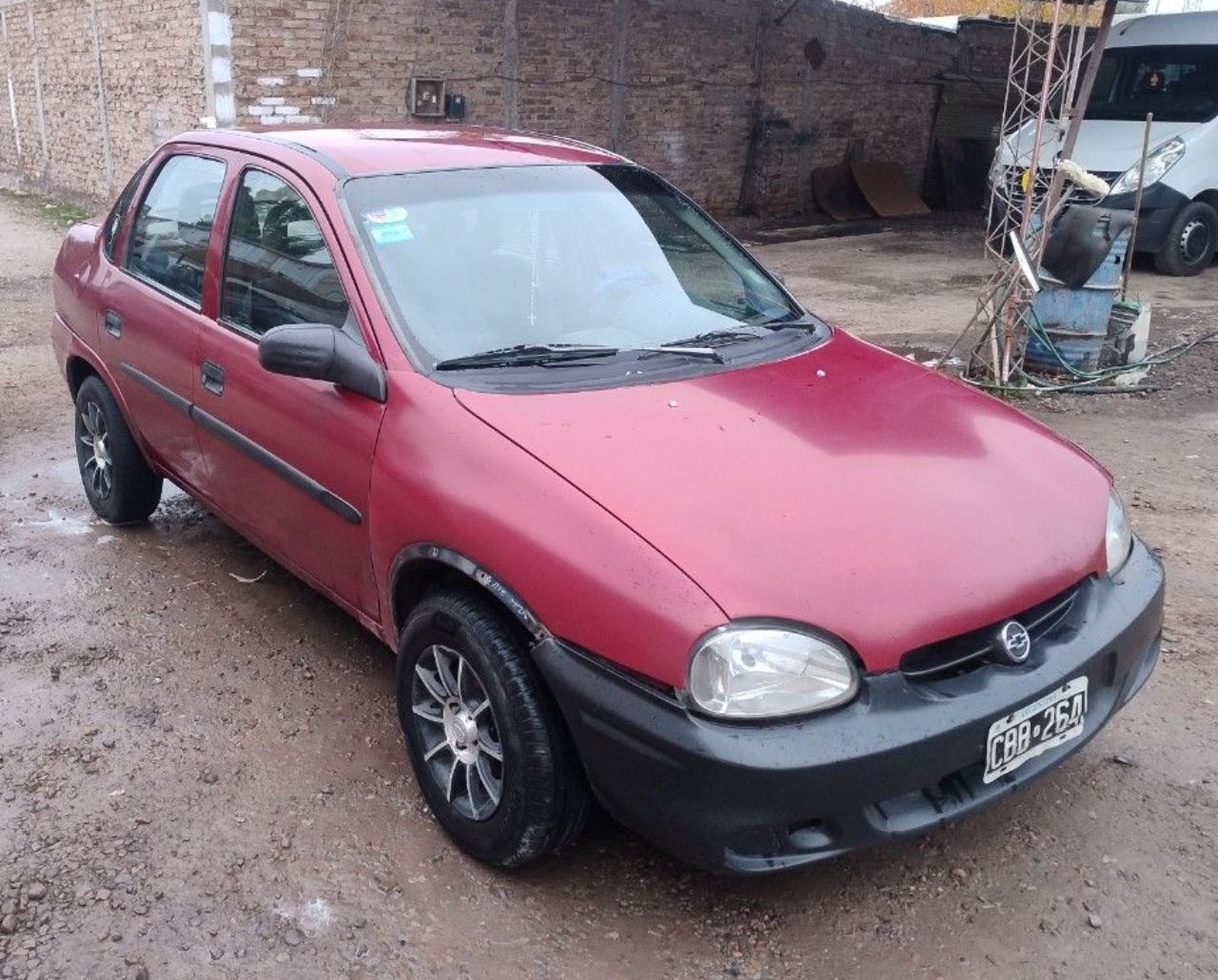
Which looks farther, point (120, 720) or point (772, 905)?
point (120, 720)

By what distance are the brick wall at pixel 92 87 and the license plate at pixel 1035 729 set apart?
35.9 ft

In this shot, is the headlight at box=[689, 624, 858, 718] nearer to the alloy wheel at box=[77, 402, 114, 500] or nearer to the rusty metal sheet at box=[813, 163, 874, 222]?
the alloy wheel at box=[77, 402, 114, 500]

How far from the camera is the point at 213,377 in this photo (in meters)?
3.78

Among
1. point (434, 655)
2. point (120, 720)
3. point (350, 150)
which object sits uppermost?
point (350, 150)

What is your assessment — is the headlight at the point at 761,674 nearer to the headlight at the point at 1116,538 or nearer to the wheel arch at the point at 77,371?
the headlight at the point at 1116,538

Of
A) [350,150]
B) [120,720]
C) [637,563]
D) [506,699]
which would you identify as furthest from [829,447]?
[120,720]

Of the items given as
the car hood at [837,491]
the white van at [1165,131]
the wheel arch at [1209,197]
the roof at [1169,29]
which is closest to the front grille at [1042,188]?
the white van at [1165,131]

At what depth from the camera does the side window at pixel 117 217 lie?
4.64 m

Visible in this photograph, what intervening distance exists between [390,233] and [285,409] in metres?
0.61

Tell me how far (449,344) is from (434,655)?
2.80 feet

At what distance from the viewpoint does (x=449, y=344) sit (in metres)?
3.11

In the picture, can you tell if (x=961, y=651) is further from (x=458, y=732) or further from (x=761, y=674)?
(x=458, y=732)

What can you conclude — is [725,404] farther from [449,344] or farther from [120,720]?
[120,720]

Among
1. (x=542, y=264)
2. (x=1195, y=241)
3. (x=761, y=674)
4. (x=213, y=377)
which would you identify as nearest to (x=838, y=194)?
(x=1195, y=241)
